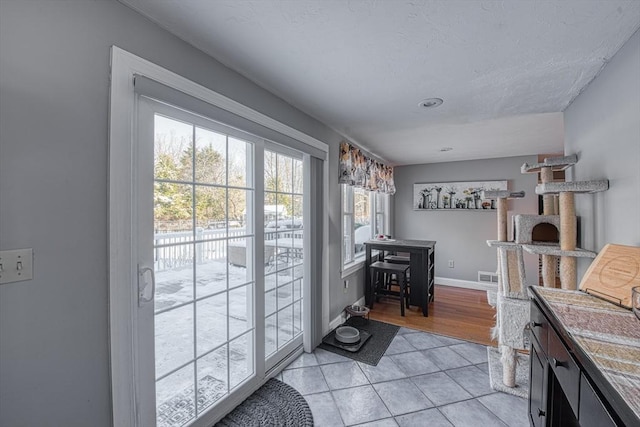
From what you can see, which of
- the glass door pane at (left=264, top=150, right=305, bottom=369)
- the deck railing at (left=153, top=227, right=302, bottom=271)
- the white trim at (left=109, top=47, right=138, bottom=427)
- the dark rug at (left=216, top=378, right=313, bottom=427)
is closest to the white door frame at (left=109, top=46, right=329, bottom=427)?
the white trim at (left=109, top=47, right=138, bottom=427)

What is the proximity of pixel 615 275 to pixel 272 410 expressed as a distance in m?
2.05

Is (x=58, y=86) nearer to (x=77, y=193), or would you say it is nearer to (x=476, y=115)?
(x=77, y=193)

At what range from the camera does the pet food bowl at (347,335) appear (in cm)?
268

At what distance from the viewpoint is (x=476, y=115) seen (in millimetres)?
2551

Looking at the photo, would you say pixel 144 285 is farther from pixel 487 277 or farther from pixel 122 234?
pixel 487 277

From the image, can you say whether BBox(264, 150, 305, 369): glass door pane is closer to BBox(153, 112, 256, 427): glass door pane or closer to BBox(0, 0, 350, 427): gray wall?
BBox(153, 112, 256, 427): glass door pane

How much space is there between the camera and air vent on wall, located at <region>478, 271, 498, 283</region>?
181 inches

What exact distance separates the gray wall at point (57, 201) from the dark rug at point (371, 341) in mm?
1865

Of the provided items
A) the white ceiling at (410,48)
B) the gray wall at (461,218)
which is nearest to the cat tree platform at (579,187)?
the white ceiling at (410,48)

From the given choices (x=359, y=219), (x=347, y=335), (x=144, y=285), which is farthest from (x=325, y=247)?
(x=144, y=285)

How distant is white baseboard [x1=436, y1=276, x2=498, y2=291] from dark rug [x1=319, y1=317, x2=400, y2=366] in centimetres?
225

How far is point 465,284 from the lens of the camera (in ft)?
15.8

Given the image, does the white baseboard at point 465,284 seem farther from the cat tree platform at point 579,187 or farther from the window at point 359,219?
the cat tree platform at point 579,187

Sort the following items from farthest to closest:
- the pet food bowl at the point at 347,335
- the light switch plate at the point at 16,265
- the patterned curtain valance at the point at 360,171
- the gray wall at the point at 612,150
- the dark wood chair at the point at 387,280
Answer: the dark wood chair at the point at 387,280 → the patterned curtain valance at the point at 360,171 → the pet food bowl at the point at 347,335 → the gray wall at the point at 612,150 → the light switch plate at the point at 16,265
